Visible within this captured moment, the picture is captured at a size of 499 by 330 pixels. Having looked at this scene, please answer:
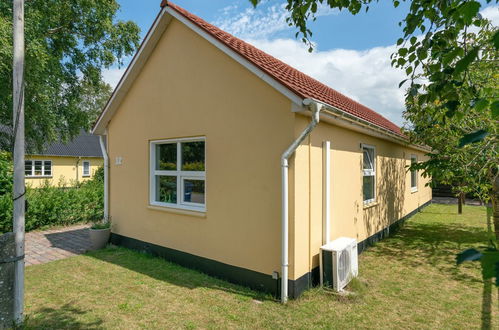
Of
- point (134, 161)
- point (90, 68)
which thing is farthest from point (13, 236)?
point (90, 68)

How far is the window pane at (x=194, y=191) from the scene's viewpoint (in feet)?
20.5

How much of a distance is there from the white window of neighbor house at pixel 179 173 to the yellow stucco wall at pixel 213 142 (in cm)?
21

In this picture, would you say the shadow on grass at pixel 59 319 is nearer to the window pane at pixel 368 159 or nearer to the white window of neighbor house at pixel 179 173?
the white window of neighbor house at pixel 179 173

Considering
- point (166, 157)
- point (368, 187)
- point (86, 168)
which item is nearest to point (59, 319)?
point (166, 157)

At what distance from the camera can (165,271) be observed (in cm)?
603

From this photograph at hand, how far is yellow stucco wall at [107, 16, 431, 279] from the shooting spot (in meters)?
4.94

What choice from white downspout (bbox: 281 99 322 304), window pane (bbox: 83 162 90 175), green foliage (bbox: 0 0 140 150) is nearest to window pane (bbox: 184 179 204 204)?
white downspout (bbox: 281 99 322 304)

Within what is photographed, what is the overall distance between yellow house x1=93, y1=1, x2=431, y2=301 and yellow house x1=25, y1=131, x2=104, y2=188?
2095cm

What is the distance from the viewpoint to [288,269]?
187 inches

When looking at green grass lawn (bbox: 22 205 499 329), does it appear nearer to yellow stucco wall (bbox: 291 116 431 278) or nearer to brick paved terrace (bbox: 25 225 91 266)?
brick paved terrace (bbox: 25 225 91 266)

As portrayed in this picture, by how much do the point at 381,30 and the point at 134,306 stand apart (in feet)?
17.6

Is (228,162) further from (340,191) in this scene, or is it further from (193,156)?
(340,191)

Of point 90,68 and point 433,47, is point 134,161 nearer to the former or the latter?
point 433,47

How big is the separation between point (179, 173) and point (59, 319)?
335 cm
